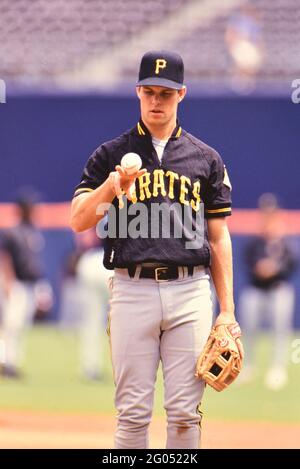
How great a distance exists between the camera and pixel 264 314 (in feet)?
33.1

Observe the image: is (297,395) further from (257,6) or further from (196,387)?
(257,6)

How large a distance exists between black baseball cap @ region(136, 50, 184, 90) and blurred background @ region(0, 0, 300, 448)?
5.51 meters

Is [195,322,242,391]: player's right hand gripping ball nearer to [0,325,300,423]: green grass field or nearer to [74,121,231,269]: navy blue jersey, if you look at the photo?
[74,121,231,269]: navy blue jersey

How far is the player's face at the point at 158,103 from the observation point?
13.8 ft

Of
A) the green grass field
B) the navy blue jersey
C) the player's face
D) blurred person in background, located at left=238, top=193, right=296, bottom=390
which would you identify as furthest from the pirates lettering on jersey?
blurred person in background, located at left=238, top=193, right=296, bottom=390

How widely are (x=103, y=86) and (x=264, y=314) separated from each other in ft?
12.7

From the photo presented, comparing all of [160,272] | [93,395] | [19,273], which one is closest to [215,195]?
[160,272]

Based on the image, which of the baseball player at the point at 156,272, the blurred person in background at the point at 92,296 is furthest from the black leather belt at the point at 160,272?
the blurred person in background at the point at 92,296

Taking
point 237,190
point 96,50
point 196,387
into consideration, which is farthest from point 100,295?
point 196,387

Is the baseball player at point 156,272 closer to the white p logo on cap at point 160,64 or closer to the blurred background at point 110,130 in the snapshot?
the white p logo on cap at point 160,64

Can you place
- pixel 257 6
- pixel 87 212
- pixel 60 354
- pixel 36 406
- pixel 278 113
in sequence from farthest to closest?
1. pixel 257 6
2. pixel 278 113
3. pixel 60 354
4. pixel 36 406
5. pixel 87 212

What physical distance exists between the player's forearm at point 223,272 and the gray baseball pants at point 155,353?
133 millimetres

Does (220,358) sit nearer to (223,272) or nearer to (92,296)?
(223,272)

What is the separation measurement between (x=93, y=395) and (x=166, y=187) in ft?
16.2
